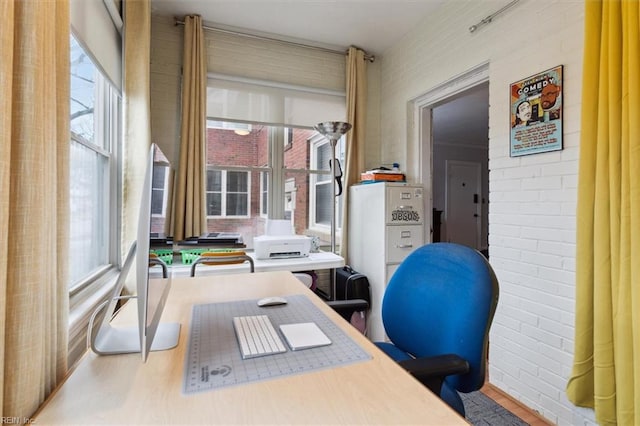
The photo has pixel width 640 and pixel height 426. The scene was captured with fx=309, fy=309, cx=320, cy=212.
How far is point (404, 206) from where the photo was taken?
106 inches

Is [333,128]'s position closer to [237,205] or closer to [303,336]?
[237,205]

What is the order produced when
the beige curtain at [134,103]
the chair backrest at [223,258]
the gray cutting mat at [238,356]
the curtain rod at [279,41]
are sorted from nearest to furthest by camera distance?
the gray cutting mat at [238,356] < the beige curtain at [134,103] < the chair backrest at [223,258] < the curtain rod at [279,41]

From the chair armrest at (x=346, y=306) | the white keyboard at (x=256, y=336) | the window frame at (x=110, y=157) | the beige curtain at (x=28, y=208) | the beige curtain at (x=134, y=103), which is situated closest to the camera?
the beige curtain at (x=28, y=208)

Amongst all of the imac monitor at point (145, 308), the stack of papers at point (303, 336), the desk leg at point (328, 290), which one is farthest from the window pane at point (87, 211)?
the desk leg at point (328, 290)

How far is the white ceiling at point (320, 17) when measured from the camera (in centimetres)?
252

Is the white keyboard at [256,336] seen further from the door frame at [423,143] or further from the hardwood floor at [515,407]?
the door frame at [423,143]

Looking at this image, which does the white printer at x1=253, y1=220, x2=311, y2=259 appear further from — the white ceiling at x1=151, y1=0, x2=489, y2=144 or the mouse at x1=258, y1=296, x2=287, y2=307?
the white ceiling at x1=151, y1=0, x2=489, y2=144


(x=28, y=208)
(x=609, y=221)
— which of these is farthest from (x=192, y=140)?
(x=609, y=221)

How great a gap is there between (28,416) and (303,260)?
1988 millimetres

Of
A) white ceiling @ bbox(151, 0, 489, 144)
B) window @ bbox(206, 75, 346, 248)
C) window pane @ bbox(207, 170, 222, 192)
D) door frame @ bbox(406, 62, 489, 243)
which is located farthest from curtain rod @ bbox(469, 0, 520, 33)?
window pane @ bbox(207, 170, 222, 192)

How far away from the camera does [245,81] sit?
9.64 ft

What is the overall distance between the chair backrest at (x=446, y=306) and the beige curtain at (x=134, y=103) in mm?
1714

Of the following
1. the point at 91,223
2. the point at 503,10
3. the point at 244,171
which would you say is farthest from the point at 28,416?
the point at 503,10

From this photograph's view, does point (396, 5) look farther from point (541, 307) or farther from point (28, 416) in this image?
point (28, 416)
